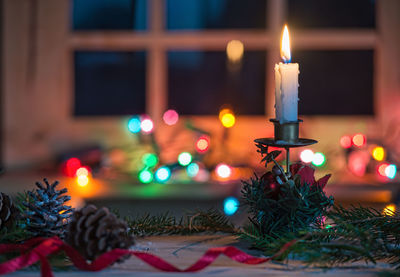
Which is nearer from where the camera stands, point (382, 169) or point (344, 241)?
point (344, 241)

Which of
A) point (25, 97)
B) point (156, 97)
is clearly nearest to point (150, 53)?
point (156, 97)

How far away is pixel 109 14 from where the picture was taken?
1923mm

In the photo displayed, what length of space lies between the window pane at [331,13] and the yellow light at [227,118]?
40 centimetres

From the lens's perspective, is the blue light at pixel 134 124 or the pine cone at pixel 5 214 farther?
the blue light at pixel 134 124

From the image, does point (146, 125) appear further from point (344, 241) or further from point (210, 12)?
point (344, 241)

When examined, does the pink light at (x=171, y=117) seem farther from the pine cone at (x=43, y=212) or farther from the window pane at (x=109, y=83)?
the pine cone at (x=43, y=212)

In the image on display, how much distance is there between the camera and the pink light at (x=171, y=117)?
1.88 metres

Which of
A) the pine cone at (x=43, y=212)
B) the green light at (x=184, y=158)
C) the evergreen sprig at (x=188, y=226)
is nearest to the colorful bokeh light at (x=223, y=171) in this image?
the green light at (x=184, y=158)

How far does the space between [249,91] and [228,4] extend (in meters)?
0.33

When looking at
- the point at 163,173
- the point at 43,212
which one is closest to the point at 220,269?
the point at 43,212

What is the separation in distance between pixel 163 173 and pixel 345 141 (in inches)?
25.5

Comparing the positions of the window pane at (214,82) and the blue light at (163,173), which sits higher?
the window pane at (214,82)

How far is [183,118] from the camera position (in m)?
1.88

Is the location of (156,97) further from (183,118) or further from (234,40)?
(234,40)
